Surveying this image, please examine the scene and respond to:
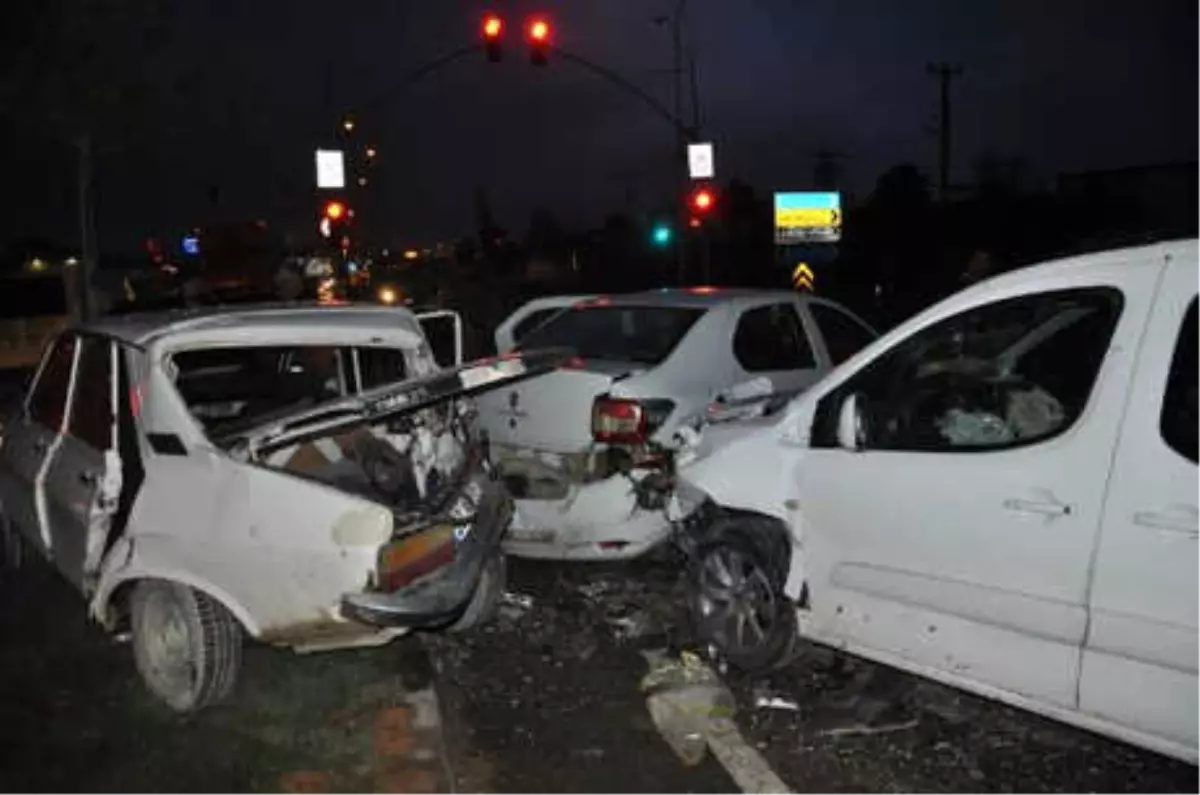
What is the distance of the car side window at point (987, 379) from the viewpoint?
4543mm

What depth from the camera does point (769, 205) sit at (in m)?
66.4

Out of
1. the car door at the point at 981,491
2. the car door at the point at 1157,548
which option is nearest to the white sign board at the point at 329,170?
the car door at the point at 981,491

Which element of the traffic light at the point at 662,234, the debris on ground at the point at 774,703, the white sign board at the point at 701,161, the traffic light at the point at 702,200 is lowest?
the debris on ground at the point at 774,703

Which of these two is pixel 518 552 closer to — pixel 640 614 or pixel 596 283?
pixel 640 614

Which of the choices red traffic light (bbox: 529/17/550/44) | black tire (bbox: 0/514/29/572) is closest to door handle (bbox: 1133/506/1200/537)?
black tire (bbox: 0/514/29/572)

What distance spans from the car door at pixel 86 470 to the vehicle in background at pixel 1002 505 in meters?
2.59

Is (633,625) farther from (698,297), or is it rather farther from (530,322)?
(530,322)

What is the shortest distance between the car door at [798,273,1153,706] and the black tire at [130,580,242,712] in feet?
8.05

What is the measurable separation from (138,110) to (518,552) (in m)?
13.4

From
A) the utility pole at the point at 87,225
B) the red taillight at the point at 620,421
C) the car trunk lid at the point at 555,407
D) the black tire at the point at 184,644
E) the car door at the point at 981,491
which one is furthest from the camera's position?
the utility pole at the point at 87,225

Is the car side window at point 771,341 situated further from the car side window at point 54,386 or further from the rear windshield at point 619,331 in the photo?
the car side window at point 54,386

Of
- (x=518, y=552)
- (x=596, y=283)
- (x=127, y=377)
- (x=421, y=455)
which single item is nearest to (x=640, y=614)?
(x=518, y=552)

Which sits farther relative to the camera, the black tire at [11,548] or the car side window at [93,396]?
the black tire at [11,548]

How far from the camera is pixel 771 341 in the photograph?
25.7 ft
